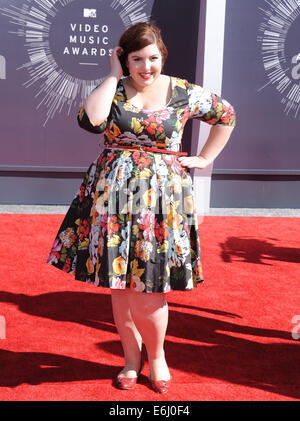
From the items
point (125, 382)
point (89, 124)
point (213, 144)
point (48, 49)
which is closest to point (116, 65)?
point (89, 124)

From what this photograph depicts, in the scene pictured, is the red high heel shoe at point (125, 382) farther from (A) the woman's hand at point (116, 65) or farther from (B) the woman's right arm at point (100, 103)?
(A) the woman's hand at point (116, 65)

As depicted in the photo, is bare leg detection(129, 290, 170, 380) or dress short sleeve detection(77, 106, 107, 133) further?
bare leg detection(129, 290, 170, 380)

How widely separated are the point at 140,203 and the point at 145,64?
22.0 inches

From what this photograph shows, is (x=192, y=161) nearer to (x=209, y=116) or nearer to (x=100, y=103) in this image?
(x=209, y=116)

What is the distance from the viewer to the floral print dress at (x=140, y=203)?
211 cm

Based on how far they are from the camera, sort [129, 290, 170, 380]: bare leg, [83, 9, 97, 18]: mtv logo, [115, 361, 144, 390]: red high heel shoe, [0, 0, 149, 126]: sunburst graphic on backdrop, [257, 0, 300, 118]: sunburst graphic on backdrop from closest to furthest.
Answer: [129, 290, 170, 380]: bare leg, [115, 361, 144, 390]: red high heel shoe, [0, 0, 149, 126]: sunburst graphic on backdrop, [83, 9, 97, 18]: mtv logo, [257, 0, 300, 118]: sunburst graphic on backdrop

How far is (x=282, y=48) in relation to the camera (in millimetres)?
6746

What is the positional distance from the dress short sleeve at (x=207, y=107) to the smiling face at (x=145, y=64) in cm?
18

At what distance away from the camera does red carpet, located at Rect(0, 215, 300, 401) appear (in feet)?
7.55

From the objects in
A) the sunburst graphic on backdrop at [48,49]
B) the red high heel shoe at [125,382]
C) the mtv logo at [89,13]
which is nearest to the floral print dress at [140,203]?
the red high heel shoe at [125,382]

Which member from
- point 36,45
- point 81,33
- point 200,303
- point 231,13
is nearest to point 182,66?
point 231,13

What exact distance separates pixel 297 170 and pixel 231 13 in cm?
221

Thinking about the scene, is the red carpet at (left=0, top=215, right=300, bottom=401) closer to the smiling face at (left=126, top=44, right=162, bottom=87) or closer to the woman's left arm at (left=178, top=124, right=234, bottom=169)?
the woman's left arm at (left=178, top=124, right=234, bottom=169)

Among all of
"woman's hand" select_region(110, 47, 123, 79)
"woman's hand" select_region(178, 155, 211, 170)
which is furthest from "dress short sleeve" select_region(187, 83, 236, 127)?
"woman's hand" select_region(110, 47, 123, 79)
